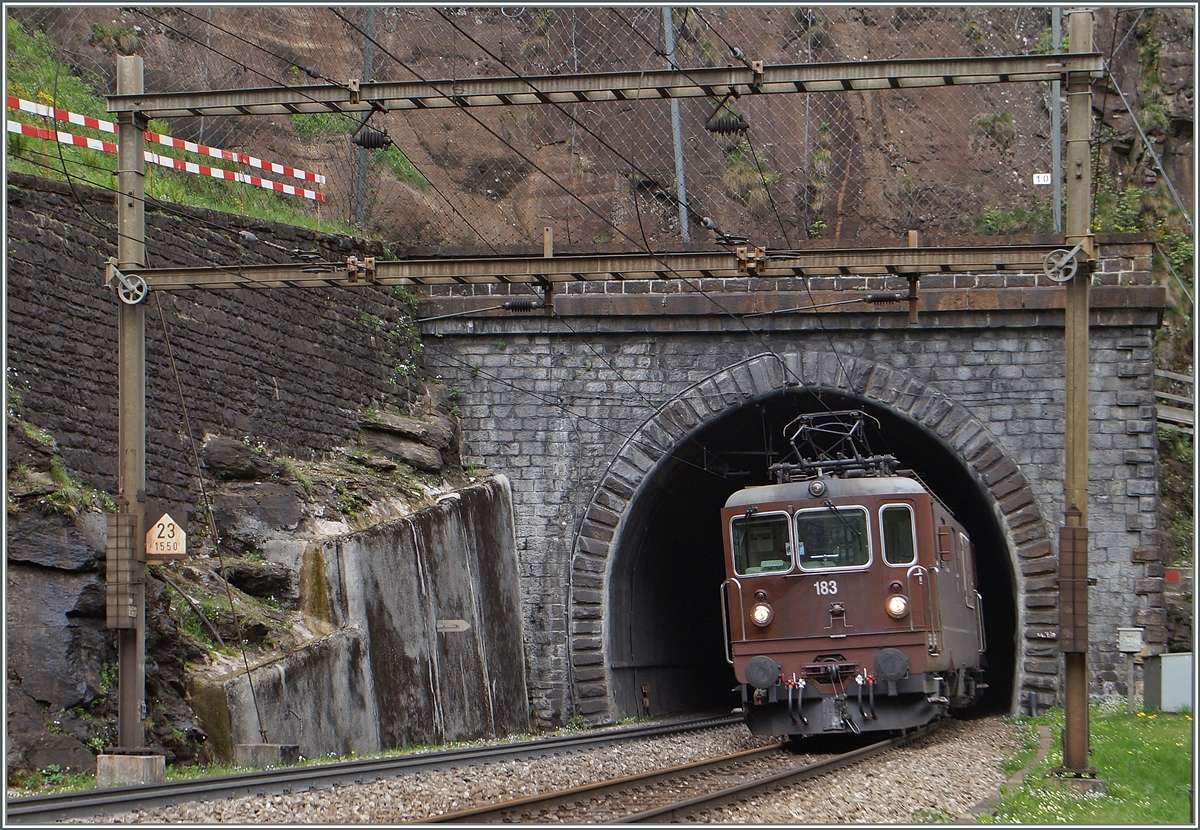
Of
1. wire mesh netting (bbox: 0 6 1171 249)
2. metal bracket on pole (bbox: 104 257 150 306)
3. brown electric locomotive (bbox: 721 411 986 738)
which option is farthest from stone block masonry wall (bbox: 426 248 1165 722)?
metal bracket on pole (bbox: 104 257 150 306)

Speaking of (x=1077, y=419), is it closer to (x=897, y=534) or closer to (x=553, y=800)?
(x=897, y=534)

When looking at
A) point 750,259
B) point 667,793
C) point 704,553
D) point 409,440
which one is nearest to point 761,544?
point 750,259

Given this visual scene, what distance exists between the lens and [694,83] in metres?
11.5

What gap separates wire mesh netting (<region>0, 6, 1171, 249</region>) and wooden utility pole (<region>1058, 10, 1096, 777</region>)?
1095cm

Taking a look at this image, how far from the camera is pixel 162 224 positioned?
1541cm

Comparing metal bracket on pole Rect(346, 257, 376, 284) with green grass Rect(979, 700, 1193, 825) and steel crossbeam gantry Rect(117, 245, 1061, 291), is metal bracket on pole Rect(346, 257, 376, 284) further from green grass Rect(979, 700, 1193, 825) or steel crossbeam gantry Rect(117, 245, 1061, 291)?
green grass Rect(979, 700, 1193, 825)

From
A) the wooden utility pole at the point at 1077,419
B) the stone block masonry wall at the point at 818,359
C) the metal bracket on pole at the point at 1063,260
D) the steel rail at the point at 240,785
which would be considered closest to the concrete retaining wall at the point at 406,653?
the stone block masonry wall at the point at 818,359

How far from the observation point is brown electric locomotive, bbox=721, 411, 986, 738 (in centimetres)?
1376

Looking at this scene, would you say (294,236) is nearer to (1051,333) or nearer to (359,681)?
(359,681)

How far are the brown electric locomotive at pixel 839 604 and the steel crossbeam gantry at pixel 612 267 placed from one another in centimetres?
309

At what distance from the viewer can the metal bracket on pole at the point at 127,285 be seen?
1177 cm

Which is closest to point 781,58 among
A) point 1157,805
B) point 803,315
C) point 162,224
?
point 803,315

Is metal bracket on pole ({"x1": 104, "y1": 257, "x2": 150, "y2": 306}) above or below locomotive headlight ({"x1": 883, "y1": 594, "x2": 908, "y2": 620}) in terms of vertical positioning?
above

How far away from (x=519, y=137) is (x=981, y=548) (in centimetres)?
1249
